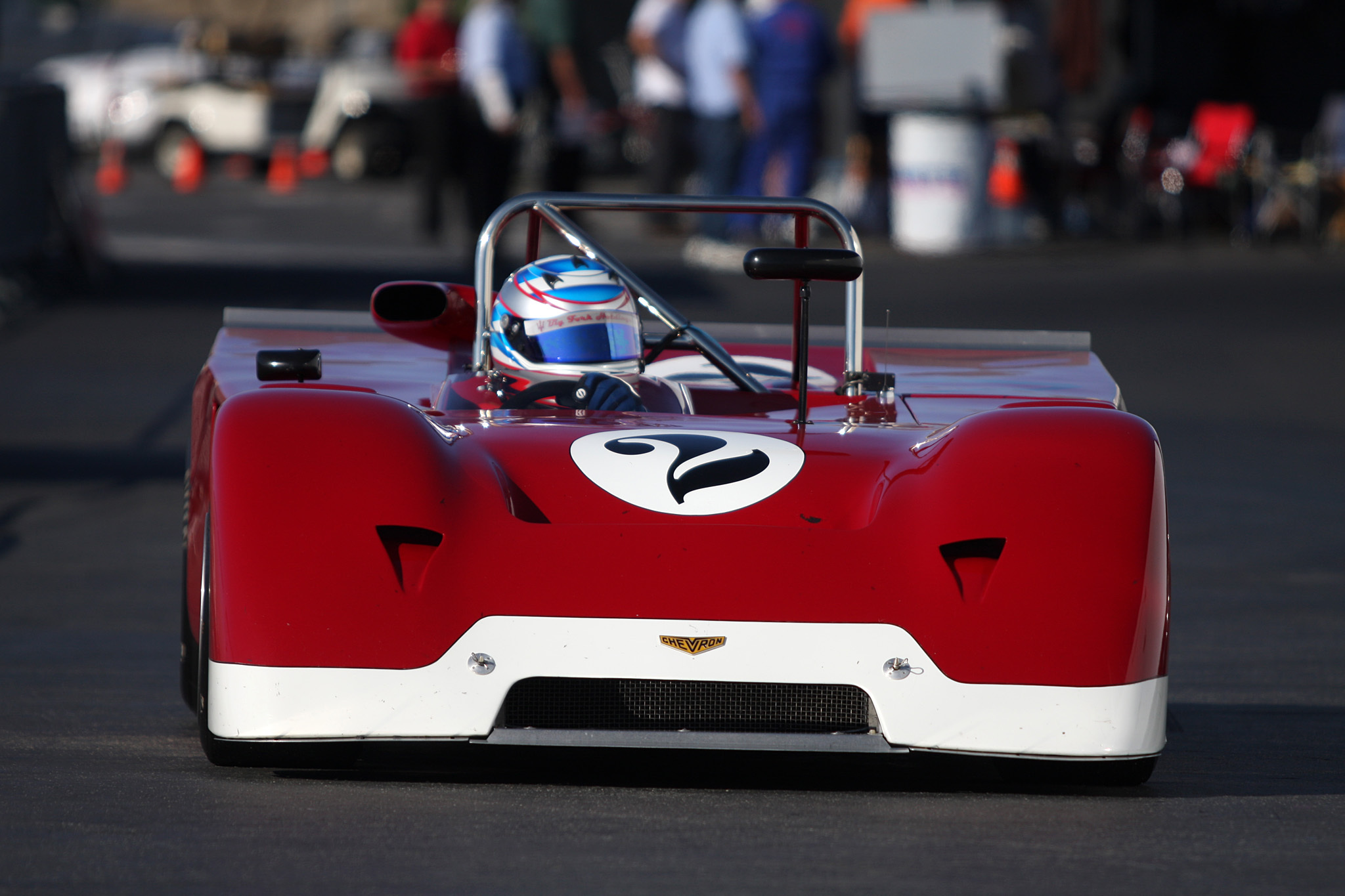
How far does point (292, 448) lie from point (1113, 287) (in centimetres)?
1143

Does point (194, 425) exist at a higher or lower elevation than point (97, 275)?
higher

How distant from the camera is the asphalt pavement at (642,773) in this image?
3.41 m

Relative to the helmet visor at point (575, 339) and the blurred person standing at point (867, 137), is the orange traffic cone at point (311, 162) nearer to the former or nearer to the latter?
the blurred person standing at point (867, 137)

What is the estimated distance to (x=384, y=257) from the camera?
51.6 feet

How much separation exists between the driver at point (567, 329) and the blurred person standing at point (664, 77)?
11.2 meters

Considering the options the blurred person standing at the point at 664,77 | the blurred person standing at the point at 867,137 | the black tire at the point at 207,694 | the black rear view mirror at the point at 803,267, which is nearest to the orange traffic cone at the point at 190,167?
the blurred person standing at the point at 867,137

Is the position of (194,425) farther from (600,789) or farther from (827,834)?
(827,834)

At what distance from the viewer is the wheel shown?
25.0 m

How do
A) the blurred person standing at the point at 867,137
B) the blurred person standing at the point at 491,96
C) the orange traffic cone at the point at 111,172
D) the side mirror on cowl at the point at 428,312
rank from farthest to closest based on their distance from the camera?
the orange traffic cone at the point at 111,172, the blurred person standing at the point at 867,137, the blurred person standing at the point at 491,96, the side mirror on cowl at the point at 428,312

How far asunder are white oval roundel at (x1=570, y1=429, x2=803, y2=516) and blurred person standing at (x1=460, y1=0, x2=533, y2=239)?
11133 mm

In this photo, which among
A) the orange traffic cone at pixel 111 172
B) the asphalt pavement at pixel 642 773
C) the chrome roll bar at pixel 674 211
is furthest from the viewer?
the orange traffic cone at pixel 111 172

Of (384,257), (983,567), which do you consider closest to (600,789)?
(983,567)

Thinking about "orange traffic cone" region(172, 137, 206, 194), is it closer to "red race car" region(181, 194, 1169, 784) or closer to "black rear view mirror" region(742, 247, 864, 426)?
"black rear view mirror" region(742, 247, 864, 426)

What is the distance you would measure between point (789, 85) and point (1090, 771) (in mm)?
12301
